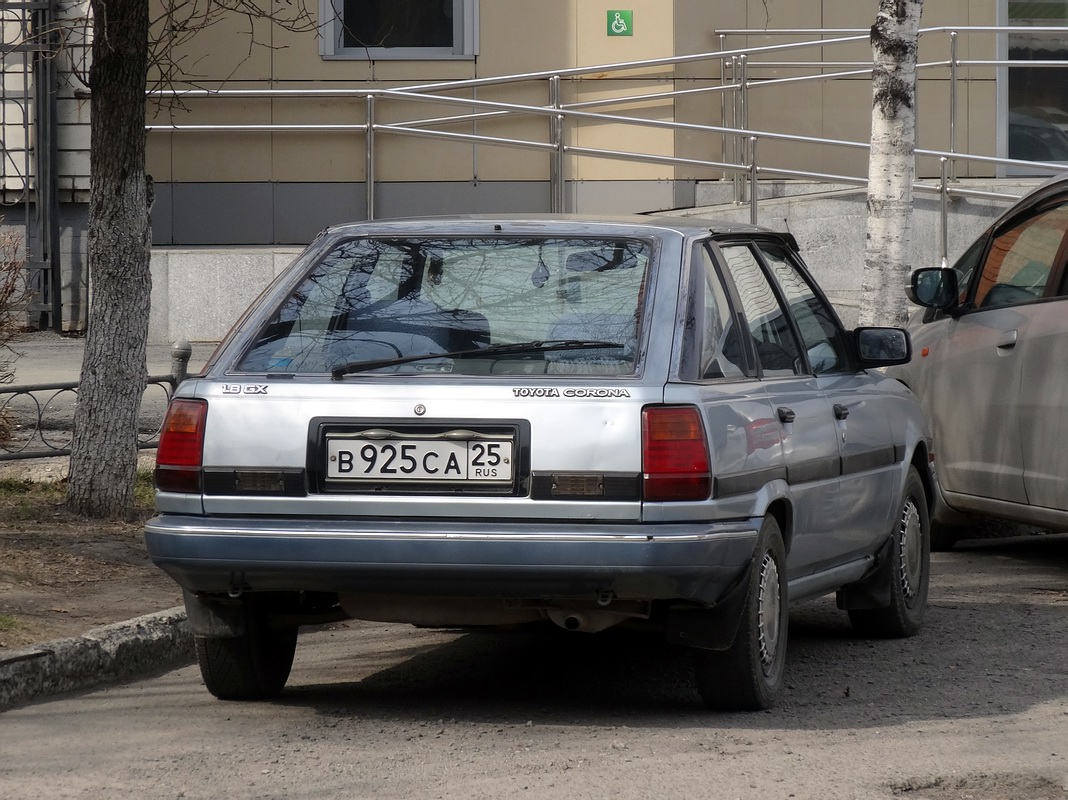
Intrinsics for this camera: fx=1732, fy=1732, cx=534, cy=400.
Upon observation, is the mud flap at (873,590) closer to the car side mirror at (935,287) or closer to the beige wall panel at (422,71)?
the car side mirror at (935,287)

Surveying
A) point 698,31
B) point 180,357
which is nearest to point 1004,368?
point 180,357

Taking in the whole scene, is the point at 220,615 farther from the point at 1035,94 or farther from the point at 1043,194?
the point at 1035,94

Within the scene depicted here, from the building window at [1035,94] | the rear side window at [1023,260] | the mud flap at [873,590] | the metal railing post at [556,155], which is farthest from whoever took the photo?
the building window at [1035,94]

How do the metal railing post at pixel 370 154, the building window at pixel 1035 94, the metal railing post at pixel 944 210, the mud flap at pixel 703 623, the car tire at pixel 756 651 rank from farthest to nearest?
the building window at pixel 1035 94 < the metal railing post at pixel 370 154 < the metal railing post at pixel 944 210 < the car tire at pixel 756 651 < the mud flap at pixel 703 623

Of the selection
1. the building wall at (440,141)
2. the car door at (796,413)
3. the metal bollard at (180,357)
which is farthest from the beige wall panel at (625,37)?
the car door at (796,413)

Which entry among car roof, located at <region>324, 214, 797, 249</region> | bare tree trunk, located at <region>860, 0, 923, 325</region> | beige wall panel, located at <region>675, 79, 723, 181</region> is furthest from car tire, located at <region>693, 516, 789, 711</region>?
beige wall panel, located at <region>675, 79, 723, 181</region>

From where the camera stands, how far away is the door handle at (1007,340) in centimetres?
797

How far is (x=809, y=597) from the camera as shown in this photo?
19.3 feet

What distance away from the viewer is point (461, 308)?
5.31 m

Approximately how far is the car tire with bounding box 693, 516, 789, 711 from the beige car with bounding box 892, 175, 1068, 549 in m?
2.77

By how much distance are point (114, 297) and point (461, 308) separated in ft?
12.4

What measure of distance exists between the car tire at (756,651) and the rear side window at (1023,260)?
317 cm

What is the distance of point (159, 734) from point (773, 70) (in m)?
13.1

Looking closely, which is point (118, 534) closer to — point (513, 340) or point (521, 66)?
point (513, 340)
